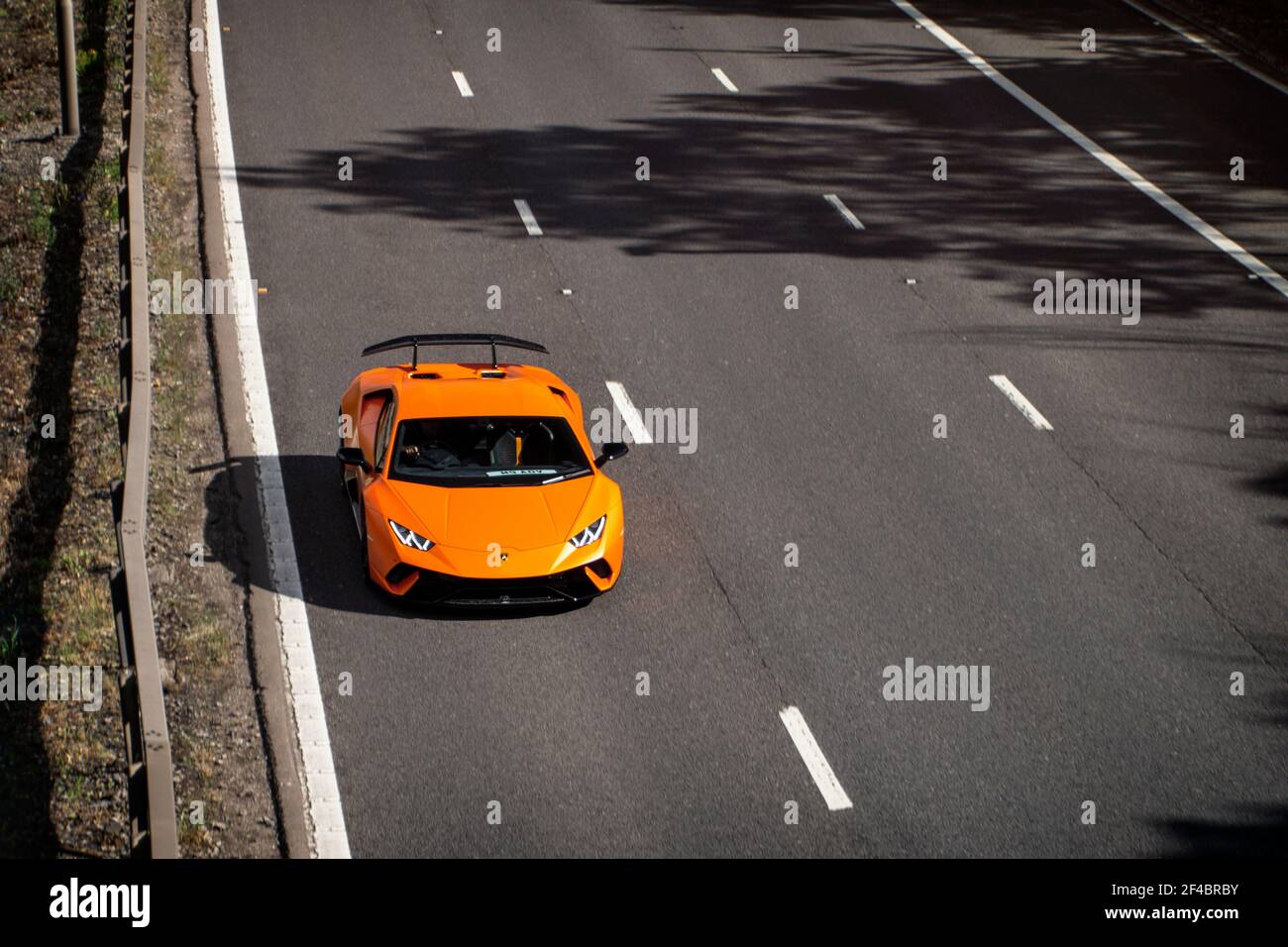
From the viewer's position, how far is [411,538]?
12.0m

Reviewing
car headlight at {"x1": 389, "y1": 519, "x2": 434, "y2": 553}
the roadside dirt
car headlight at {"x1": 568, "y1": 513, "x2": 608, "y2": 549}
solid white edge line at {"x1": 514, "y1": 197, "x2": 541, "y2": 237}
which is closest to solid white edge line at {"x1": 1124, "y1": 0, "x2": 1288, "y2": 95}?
solid white edge line at {"x1": 514, "y1": 197, "x2": 541, "y2": 237}

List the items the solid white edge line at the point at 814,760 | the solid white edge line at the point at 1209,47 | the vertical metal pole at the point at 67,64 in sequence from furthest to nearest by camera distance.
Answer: the solid white edge line at the point at 1209,47 → the vertical metal pole at the point at 67,64 → the solid white edge line at the point at 814,760

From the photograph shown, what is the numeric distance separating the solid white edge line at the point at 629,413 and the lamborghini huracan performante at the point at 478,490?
142 cm

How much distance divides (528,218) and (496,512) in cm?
907

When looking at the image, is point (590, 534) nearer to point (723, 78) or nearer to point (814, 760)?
point (814, 760)

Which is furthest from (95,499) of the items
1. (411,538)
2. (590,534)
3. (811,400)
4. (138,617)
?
(811,400)

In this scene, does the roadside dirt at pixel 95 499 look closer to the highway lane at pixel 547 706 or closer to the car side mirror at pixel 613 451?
the highway lane at pixel 547 706

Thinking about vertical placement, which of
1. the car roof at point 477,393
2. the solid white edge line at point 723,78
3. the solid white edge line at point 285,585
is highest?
the solid white edge line at point 723,78

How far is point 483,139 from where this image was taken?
75.5ft

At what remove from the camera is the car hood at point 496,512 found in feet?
39.2

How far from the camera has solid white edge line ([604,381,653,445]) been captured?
15.3 metres

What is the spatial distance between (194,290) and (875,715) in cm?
989

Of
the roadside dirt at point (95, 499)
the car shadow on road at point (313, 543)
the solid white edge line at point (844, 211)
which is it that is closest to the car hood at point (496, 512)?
the car shadow on road at point (313, 543)

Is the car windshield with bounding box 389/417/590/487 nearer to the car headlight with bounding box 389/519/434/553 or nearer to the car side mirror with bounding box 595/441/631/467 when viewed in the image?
the car side mirror with bounding box 595/441/631/467
